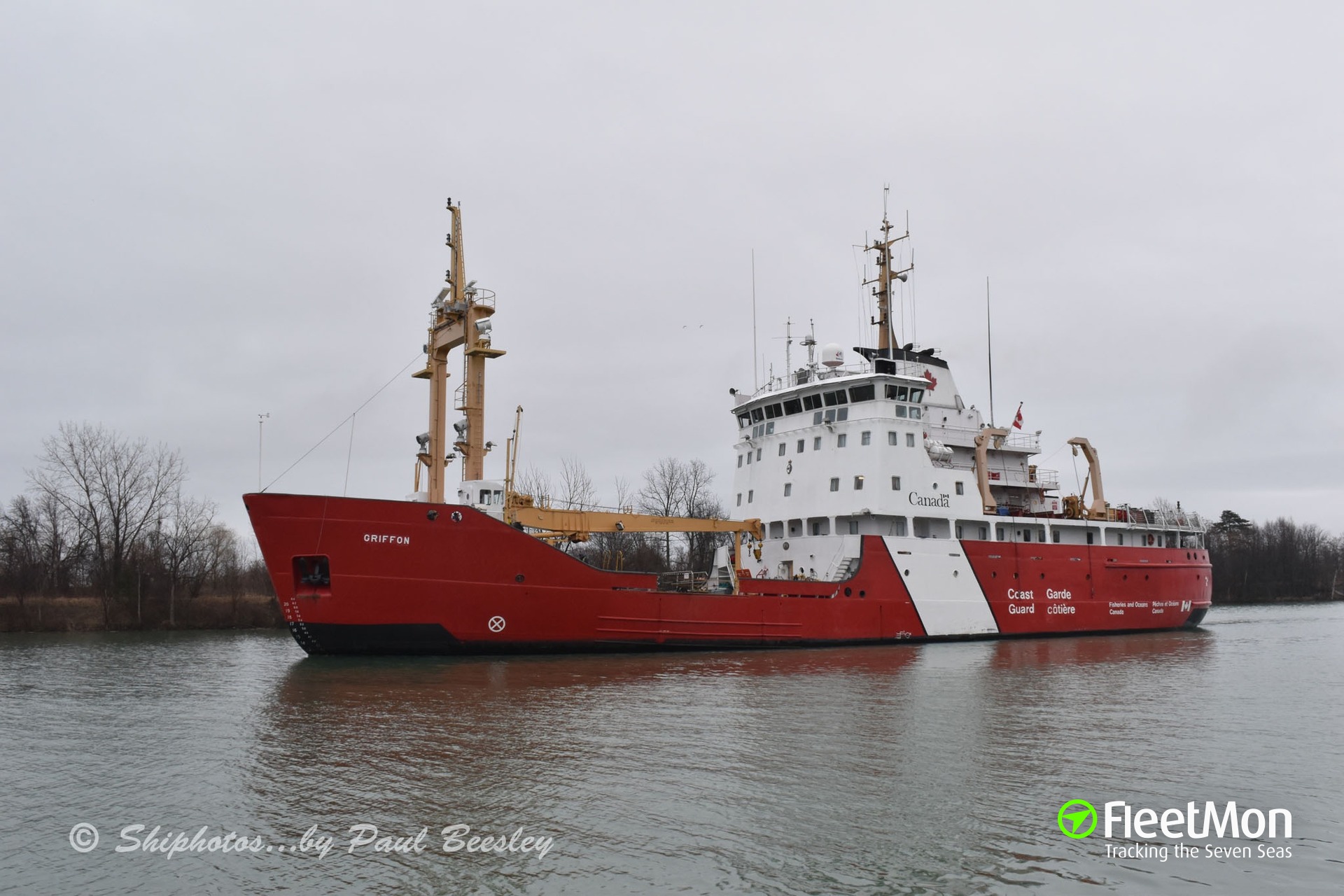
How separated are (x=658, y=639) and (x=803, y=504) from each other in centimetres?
660

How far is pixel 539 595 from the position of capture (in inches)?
763

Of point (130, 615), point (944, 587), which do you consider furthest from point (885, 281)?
point (130, 615)

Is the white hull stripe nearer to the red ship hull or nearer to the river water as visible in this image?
the red ship hull

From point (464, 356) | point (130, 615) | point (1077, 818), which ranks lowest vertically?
point (130, 615)

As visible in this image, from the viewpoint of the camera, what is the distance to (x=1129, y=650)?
24.6m

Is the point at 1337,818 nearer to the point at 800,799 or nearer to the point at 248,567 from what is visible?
the point at 800,799

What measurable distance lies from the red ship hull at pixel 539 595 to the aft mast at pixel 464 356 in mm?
6448

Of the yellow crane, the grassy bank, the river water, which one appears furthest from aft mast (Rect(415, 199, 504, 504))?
the grassy bank

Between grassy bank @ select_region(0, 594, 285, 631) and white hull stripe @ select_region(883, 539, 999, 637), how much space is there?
86.7 feet

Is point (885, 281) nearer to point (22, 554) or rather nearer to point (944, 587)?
point (944, 587)

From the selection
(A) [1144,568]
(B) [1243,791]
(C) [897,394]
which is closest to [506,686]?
(B) [1243,791]

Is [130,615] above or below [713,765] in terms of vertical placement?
below

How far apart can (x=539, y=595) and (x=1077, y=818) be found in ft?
41.7

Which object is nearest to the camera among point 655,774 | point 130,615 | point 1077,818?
point 1077,818
